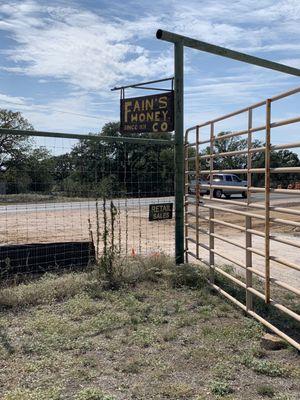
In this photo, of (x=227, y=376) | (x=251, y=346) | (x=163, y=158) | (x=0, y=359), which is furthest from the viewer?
(x=163, y=158)

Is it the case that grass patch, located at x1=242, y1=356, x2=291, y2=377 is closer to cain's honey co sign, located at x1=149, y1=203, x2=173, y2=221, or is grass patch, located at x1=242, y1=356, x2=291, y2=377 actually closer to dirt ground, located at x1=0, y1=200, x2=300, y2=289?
dirt ground, located at x1=0, y1=200, x2=300, y2=289

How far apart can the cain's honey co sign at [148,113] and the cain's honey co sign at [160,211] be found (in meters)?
1.32

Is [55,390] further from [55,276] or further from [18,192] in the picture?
[18,192]

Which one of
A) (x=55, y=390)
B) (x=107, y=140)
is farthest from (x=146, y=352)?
(x=107, y=140)

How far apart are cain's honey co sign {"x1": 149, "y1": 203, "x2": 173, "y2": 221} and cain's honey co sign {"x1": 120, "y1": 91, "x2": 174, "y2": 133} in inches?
52.0

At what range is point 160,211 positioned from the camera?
8.36 m

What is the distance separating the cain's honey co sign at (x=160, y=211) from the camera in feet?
27.0

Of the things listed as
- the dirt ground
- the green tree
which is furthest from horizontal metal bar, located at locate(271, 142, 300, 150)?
the green tree

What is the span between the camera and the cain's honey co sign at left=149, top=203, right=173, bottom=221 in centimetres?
824

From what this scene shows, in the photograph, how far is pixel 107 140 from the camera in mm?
7414

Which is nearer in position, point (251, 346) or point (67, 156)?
point (251, 346)

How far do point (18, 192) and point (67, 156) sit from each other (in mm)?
1160

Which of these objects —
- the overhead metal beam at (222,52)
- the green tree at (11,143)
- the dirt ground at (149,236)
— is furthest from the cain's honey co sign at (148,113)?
the green tree at (11,143)

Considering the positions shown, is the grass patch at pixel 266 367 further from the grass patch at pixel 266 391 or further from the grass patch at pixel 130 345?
the grass patch at pixel 266 391
